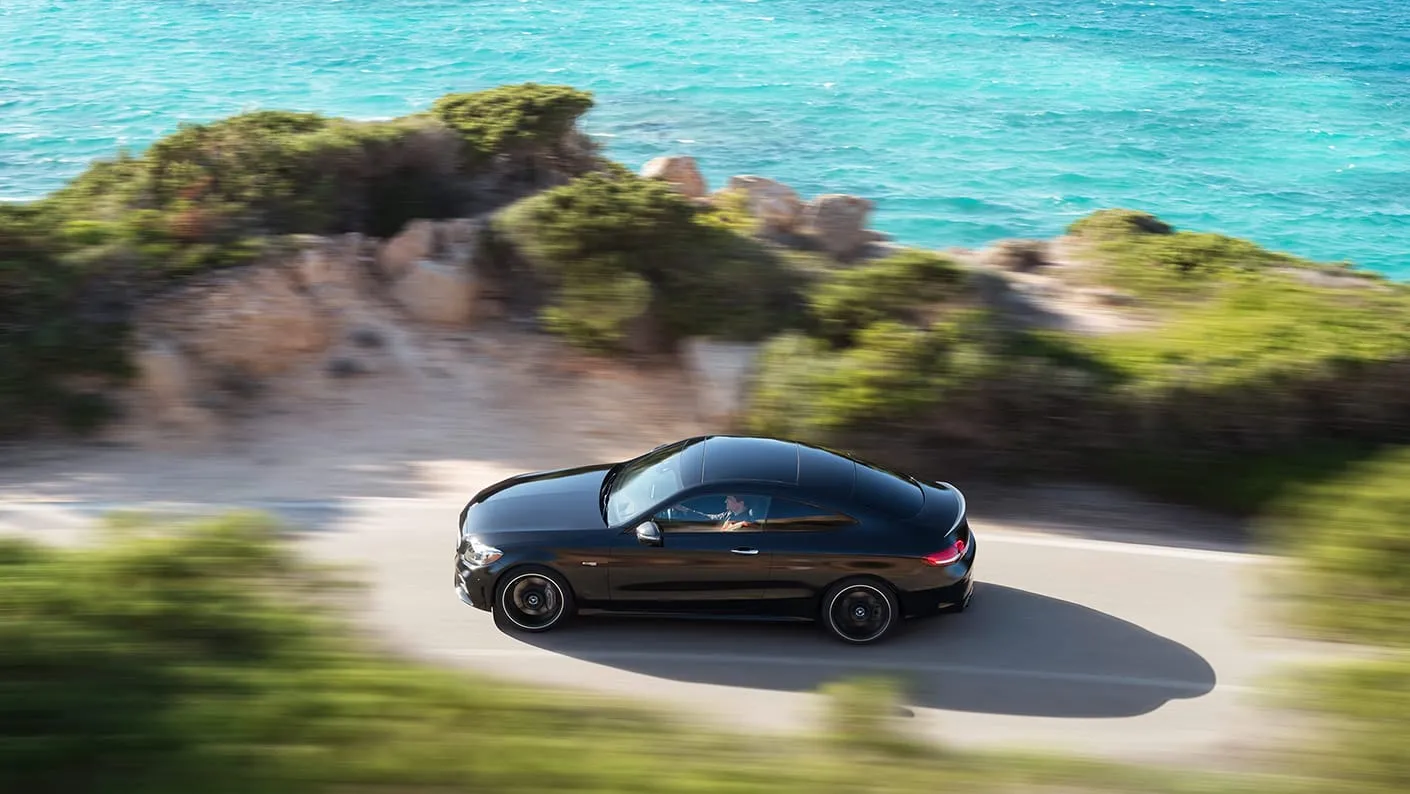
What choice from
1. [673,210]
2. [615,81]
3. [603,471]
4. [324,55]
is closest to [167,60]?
[324,55]

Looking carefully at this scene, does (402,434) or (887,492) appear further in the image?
(402,434)

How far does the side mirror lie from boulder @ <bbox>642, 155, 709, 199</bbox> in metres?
15.2

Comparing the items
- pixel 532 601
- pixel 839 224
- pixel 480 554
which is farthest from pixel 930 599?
pixel 839 224

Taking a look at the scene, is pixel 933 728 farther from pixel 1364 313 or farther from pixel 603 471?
pixel 1364 313

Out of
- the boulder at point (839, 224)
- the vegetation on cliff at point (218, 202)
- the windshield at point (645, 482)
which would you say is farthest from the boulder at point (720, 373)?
the boulder at point (839, 224)

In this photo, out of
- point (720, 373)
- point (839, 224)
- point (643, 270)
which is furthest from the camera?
point (839, 224)

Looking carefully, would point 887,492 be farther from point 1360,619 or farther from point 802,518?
point 1360,619

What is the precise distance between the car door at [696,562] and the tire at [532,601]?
36 centimetres

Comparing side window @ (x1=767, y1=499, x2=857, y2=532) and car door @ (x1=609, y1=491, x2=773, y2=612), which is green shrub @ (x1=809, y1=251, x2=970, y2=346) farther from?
car door @ (x1=609, y1=491, x2=773, y2=612)

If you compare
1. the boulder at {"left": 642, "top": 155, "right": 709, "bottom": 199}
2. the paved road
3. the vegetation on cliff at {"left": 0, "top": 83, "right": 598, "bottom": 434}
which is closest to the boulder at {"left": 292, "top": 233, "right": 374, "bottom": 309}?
the vegetation on cliff at {"left": 0, "top": 83, "right": 598, "bottom": 434}

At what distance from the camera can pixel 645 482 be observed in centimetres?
902

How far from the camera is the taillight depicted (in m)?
8.44

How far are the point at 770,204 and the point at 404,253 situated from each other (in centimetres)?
736

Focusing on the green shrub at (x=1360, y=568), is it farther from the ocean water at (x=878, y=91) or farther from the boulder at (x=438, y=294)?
the ocean water at (x=878, y=91)
